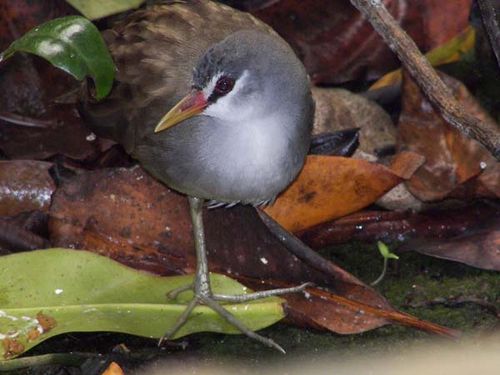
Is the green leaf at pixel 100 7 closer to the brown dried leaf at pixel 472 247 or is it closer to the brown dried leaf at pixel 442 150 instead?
the brown dried leaf at pixel 442 150

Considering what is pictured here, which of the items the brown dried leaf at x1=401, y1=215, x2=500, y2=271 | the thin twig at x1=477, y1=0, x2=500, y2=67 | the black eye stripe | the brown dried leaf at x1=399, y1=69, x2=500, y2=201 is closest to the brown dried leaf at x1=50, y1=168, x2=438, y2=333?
the brown dried leaf at x1=401, y1=215, x2=500, y2=271

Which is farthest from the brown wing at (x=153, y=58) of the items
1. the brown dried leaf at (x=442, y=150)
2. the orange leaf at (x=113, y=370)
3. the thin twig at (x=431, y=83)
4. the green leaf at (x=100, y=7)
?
the orange leaf at (x=113, y=370)

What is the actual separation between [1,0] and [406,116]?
148cm

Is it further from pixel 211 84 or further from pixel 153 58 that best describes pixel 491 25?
→ pixel 153 58

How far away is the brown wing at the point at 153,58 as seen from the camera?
139 inches

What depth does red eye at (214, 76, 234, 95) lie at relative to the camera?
327 cm

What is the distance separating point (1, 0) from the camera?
13.3ft

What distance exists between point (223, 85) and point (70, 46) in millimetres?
467

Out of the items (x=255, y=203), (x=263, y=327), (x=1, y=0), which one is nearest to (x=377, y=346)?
(x=263, y=327)

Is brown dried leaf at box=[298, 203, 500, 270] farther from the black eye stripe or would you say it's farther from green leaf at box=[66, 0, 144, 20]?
green leaf at box=[66, 0, 144, 20]

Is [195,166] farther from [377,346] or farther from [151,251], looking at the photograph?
[377,346]

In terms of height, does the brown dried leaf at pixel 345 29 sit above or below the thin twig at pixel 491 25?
below

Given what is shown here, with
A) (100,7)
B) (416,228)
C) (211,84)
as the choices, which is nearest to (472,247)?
(416,228)

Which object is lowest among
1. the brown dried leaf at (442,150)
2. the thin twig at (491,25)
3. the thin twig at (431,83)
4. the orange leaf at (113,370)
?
the orange leaf at (113,370)
